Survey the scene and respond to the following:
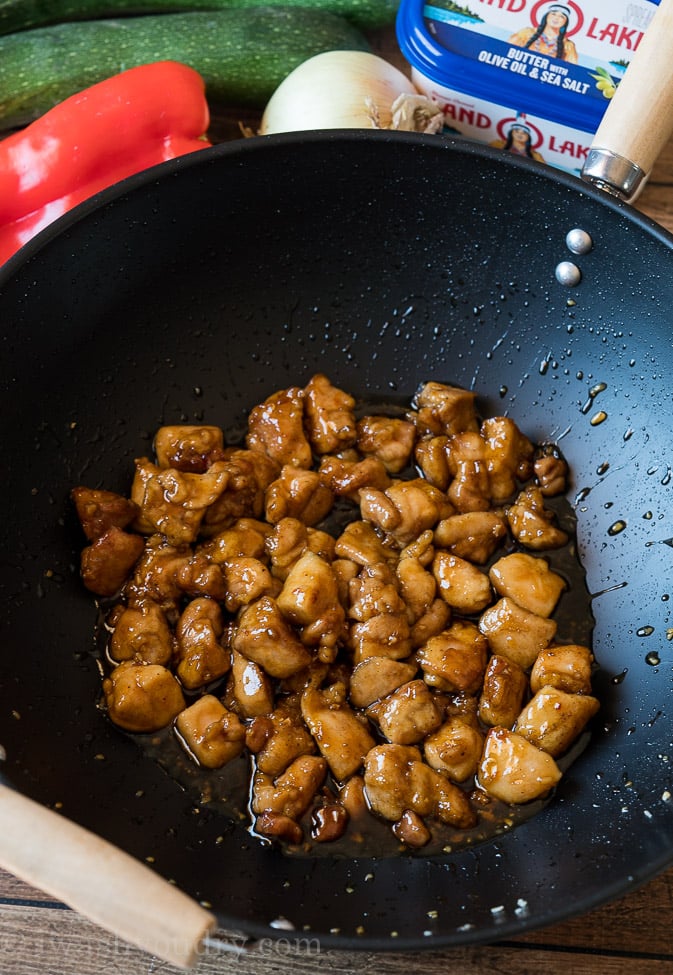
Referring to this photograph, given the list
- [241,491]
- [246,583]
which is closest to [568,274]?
[241,491]

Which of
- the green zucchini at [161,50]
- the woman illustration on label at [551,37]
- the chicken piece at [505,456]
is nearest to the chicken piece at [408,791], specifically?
the chicken piece at [505,456]

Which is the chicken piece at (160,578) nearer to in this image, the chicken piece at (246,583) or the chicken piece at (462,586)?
the chicken piece at (246,583)

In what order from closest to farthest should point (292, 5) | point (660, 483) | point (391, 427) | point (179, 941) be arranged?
point (179, 941) < point (660, 483) < point (391, 427) < point (292, 5)

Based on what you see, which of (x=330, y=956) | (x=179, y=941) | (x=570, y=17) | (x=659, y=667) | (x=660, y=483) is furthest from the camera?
(x=570, y=17)

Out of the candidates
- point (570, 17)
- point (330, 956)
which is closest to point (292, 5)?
point (570, 17)

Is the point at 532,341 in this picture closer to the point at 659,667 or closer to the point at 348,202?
the point at 348,202

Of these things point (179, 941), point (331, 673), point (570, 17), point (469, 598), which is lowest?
point (331, 673)

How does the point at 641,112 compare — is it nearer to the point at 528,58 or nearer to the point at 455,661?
the point at 528,58
